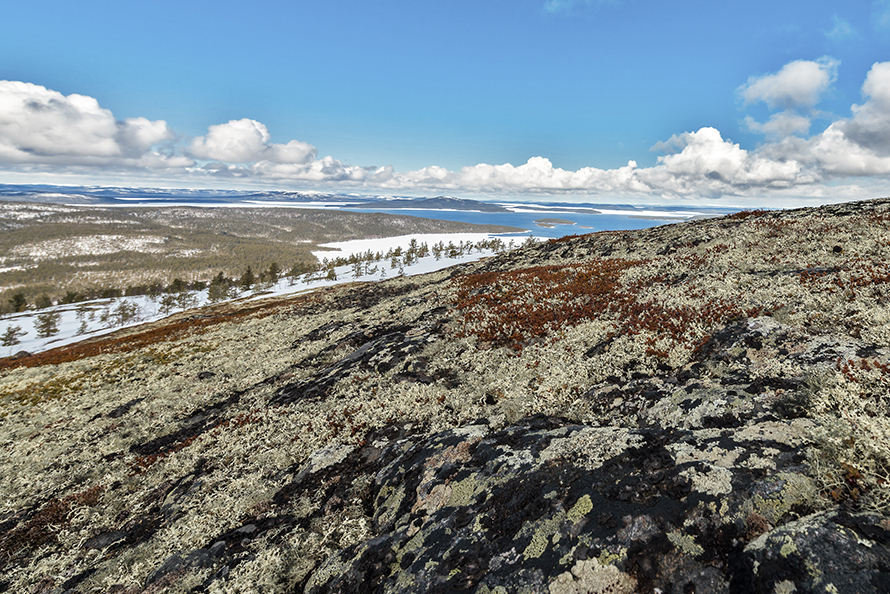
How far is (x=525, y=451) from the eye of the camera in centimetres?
798

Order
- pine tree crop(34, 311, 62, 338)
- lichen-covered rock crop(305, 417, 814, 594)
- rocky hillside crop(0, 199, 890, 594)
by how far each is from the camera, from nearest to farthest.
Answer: lichen-covered rock crop(305, 417, 814, 594), rocky hillside crop(0, 199, 890, 594), pine tree crop(34, 311, 62, 338)

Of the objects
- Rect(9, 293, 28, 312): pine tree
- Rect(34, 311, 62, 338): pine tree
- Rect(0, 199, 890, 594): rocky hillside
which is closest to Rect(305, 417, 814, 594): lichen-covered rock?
Rect(0, 199, 890, 594): rocky hillside

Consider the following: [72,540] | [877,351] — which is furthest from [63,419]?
[877,351]

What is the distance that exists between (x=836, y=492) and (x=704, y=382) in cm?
460

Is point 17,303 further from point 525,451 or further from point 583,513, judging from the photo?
point 583,513

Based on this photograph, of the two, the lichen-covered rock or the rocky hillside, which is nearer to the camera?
the lichen-covered rock

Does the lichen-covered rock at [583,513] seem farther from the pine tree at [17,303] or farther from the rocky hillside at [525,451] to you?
the pine tree at [17,303]

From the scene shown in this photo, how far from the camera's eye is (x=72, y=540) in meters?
10.1

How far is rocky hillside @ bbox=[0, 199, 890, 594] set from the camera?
5.05 m

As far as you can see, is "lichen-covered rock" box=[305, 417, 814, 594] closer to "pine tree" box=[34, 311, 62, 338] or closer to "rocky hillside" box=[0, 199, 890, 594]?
"rocky hillside" box=[0, 199, 890, 594]

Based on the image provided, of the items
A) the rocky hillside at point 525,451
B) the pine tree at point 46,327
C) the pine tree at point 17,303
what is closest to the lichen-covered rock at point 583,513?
the rocky hillside at point 525,451

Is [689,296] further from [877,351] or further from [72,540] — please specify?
[72,540]

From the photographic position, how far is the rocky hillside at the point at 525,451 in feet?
16.6

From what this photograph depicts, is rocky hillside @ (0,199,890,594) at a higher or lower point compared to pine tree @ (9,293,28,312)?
higher
